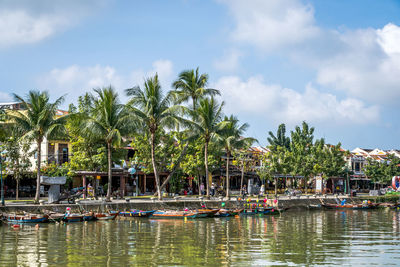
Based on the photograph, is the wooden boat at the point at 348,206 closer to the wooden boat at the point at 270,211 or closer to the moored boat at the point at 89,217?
the wooden boat at the point at 270,211

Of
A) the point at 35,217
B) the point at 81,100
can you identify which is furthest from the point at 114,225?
the point at 81,100

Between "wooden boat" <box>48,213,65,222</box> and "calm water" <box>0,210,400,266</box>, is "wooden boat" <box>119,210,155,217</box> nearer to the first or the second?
"calm water" <box>0,210,400,266</box>

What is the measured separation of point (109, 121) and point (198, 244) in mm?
19102

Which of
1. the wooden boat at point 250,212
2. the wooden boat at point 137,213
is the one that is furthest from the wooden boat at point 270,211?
the wooden boat at point 137,213

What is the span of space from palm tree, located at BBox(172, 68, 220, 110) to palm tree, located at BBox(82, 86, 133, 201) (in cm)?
827

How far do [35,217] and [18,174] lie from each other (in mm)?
12620

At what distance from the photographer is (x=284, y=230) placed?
30.8 meters

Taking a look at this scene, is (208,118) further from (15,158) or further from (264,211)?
(15,158)

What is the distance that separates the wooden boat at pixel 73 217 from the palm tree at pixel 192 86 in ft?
57.5

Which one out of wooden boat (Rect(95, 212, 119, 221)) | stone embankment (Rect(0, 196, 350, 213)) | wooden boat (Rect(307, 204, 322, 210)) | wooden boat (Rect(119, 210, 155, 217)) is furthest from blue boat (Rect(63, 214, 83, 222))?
wooden boat (Rect(307, 204, 322, 210))

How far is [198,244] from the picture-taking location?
2395cm

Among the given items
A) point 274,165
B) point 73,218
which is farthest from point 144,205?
point 274,165

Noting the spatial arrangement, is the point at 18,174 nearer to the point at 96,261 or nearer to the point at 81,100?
the point at 81,100

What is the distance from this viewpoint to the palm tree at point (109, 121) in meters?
39.9
